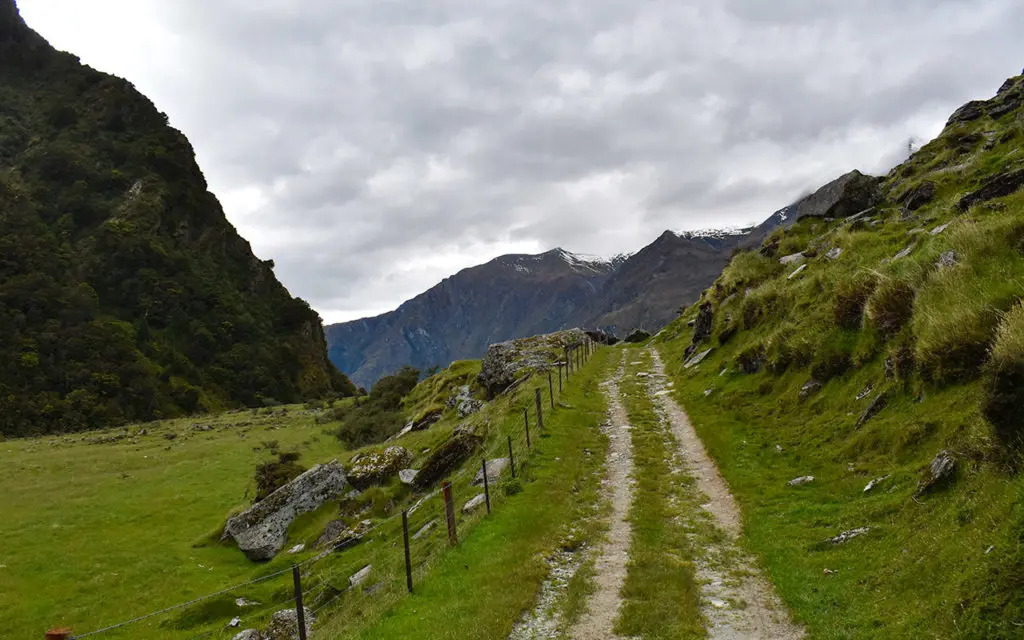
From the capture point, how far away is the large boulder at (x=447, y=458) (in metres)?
28.6

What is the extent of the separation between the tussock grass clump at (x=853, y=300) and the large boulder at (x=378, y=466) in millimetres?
22282

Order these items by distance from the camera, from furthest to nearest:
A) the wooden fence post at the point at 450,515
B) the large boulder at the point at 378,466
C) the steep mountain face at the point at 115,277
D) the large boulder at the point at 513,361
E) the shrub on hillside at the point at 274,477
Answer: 1. the steep mountain face at the point at 115,277
2. the large boulder at the point at 513,361
3. the shrub on hillside at the point at 274,477
4. the large boulder at the point at 378,466
5. the wooden fence post at the point at 450,515

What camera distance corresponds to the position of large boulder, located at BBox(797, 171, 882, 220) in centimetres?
4369

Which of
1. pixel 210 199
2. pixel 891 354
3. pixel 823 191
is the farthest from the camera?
pixel 210 199

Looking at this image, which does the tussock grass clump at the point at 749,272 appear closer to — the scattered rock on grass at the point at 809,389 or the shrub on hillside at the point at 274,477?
the scattered rock on grass at the point at 809,389

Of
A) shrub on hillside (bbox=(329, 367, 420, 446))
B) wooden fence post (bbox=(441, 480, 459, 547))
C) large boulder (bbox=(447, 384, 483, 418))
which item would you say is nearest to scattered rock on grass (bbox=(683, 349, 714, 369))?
large boulder (bbox=(447, 384, 483, 418))

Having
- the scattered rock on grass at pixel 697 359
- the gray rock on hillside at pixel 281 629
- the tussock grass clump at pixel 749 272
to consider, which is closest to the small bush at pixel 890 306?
the scattered rock on grass at pixel 697 359

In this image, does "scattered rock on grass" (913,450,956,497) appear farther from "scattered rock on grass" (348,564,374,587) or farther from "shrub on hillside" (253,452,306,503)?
"shrub on hillside" (253,452,306,503)

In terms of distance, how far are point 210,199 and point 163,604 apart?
7338 inches

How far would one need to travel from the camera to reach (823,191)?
4981 cm

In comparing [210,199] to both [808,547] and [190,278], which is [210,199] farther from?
[808,547]

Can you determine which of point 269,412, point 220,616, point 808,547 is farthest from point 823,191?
point 269,412

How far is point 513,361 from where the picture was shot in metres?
51.5

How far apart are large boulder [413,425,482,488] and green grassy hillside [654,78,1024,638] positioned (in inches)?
452
